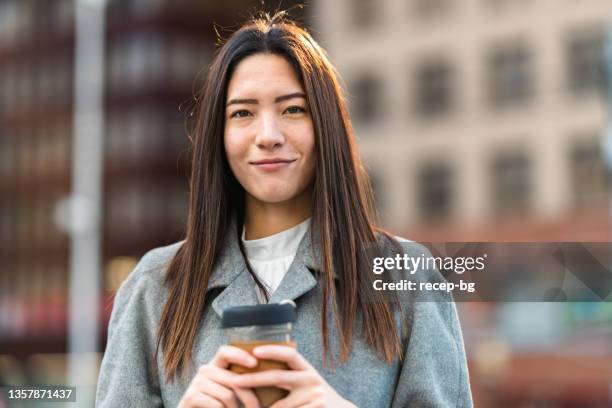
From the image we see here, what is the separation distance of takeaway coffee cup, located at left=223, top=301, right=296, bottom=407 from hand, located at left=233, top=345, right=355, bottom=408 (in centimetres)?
1

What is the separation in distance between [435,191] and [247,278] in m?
24.1

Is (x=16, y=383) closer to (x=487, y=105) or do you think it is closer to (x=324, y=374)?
(x=324, y=374)

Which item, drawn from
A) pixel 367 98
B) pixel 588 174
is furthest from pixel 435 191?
pixel 588 174

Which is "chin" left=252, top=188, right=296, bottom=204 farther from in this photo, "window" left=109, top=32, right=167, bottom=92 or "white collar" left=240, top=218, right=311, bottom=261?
"window" left=109, top=32, right=167, bottom=92

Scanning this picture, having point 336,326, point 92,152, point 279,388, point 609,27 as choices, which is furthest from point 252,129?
point 92,152

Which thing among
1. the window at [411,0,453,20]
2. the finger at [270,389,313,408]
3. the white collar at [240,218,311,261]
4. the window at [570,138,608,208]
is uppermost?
the window at [411,0,453,20]

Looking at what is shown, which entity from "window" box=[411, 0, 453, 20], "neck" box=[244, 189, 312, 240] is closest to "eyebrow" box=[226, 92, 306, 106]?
"neck" box=[244, 189, 312, 240]

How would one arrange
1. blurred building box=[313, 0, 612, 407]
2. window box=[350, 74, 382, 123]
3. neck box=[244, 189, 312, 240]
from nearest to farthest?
1. neck box=[244, 189, 312, 240]
2. blurred building box=[313, 0, 612, 407]
3. window box=[350, 74, 382, 123]

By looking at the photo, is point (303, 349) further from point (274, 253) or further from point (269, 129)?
point (269, 129)

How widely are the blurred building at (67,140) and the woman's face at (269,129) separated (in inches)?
1246

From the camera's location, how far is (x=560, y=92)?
78.6 feet

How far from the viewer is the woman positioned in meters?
2.09

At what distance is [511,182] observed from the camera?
24.6 metres

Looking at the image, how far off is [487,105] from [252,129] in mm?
23799
